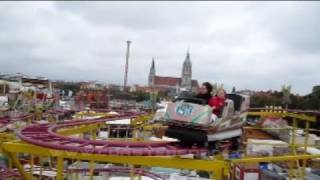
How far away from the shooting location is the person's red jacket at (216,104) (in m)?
7.18

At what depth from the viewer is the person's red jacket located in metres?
7.18

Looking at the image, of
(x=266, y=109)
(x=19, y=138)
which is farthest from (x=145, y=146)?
(x=266, y=109)

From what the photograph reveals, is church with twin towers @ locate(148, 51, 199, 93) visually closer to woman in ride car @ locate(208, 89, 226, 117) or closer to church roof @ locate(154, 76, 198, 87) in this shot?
church roof @ locate(154, 76, 198, 87)

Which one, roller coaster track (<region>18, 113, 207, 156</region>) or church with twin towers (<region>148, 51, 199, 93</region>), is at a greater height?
church with twin towers (<region>148, 51, 199, 93</region>)

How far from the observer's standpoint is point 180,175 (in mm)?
11242

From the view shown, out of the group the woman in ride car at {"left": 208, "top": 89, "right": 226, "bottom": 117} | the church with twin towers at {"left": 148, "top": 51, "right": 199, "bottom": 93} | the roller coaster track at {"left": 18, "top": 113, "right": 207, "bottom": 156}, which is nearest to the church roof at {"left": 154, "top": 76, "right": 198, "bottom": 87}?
the church with twin towers at {"left": 148, "top": 51, "right": 199, "bottom": 93}

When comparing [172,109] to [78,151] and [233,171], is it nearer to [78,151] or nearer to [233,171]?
[233,171]

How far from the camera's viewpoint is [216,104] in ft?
23.8

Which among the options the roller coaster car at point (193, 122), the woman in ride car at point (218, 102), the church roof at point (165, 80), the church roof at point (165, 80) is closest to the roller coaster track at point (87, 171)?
the roller coaster car at point (193, 122)

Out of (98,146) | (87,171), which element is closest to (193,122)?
(98,146)

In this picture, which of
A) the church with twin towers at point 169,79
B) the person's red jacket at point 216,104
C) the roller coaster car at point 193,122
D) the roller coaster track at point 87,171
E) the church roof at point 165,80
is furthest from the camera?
the church roof at point 165,80

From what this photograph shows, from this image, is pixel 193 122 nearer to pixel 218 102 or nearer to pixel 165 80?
pixel 218 102

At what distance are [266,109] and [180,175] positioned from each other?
8.52ft

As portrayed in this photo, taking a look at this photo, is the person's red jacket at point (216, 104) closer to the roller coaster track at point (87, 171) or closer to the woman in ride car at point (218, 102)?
the woman in ride car at point (218, 102)
